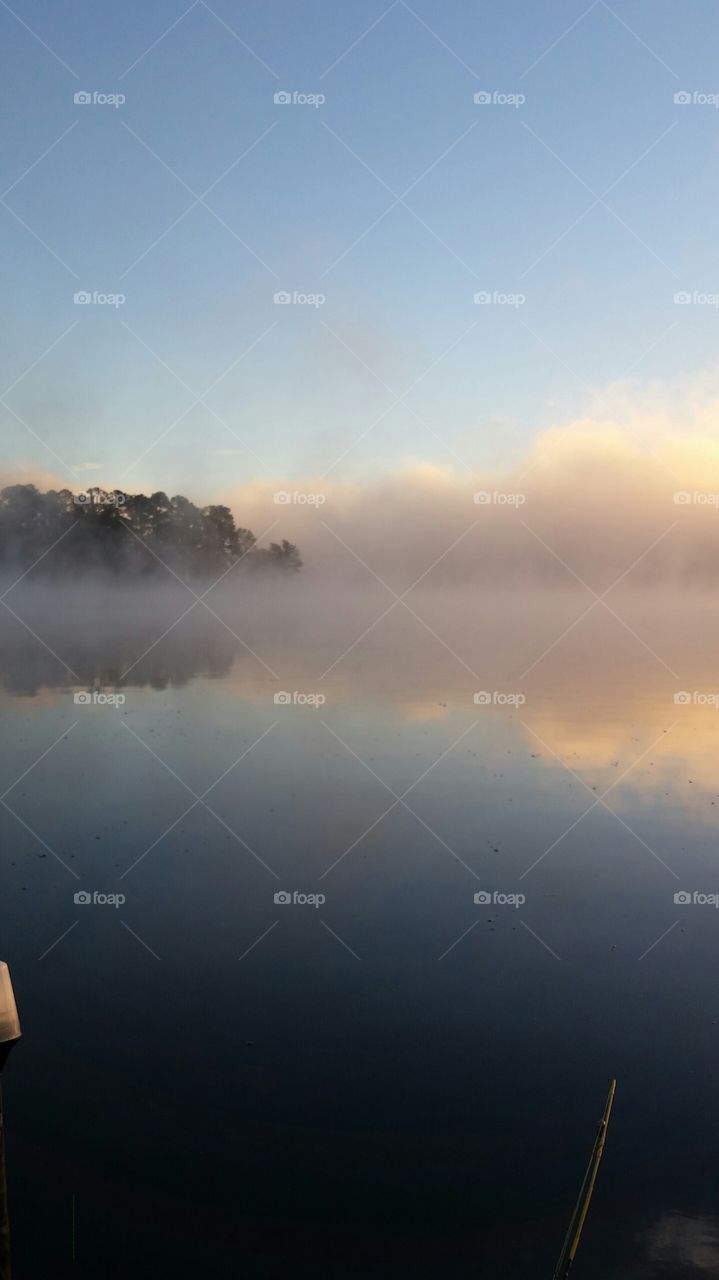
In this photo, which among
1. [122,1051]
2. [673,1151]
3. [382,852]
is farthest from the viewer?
[382,852]

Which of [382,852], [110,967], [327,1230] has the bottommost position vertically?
[327,1230]

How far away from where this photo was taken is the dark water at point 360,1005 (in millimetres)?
8758

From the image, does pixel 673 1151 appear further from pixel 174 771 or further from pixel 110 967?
pixel 174 771

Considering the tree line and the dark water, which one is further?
the tree line

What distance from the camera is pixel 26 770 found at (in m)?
24.6

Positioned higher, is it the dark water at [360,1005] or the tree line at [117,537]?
the tree line at [117,537]

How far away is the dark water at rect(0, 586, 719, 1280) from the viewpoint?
345 inches

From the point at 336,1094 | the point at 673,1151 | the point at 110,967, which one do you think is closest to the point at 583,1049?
the point at 673,1151

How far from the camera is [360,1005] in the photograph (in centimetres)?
1212

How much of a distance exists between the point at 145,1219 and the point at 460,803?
12760 mm

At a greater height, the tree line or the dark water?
the tree line

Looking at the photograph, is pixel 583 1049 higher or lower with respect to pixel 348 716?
lower

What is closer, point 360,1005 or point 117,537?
point 360,1005

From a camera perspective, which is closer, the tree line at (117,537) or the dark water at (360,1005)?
the dark water at (360,1005)
